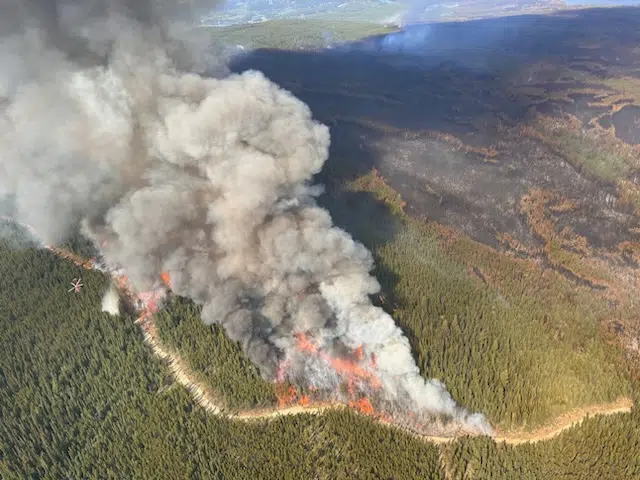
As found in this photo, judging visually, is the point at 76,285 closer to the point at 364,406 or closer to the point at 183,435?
the point at 183,435

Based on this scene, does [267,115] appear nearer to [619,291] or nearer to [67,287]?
[67,287]

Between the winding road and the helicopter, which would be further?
the helicopter

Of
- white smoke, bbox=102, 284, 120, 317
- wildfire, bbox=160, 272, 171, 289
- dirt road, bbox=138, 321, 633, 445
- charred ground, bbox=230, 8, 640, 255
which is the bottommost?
charred ground, bbox=230, 8, 640, 255

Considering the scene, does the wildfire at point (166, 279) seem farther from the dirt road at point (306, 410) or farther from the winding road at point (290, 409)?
the dirt road at point (306, 410)

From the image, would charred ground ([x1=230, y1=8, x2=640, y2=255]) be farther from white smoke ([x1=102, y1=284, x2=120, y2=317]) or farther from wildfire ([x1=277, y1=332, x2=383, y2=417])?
white smoke ([x1=102, y1=284, x2=120, y2=317])

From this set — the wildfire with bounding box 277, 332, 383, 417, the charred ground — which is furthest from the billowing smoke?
the charred ground

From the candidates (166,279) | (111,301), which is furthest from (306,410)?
(111,301)

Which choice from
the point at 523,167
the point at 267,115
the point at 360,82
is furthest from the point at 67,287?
the point at 360,82

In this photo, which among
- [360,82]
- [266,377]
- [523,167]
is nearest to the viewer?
[266,377]

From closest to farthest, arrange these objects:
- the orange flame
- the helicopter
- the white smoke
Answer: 1. the orange flame
2. the white smoke
3. the helicopter
